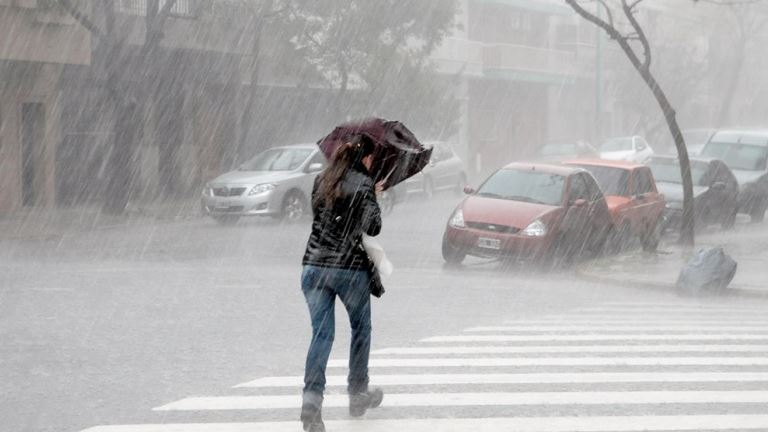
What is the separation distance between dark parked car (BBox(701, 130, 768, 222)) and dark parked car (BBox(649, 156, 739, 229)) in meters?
2.04

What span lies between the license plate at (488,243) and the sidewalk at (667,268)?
3.77ft

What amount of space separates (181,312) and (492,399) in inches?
205

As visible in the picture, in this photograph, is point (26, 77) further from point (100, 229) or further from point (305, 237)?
point (305, 237)

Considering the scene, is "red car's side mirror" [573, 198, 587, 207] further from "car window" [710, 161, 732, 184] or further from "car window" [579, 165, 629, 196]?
"car window" [710, 161, 732, 184]

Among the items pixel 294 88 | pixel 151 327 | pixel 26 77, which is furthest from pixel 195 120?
pixel 151 327

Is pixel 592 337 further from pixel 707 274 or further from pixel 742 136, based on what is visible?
pixel 742 136

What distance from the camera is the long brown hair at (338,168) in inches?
275

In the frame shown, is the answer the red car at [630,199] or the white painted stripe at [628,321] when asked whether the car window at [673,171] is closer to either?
the red car at [630,199]

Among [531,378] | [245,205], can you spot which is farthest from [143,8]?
[531,378]

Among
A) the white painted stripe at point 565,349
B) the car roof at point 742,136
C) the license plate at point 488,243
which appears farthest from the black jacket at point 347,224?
the car roof at point 742,136

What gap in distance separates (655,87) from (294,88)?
18.4 metres

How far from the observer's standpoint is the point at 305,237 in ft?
74.7

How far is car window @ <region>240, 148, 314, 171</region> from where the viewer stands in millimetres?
26656

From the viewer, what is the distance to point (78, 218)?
26.0 metres
